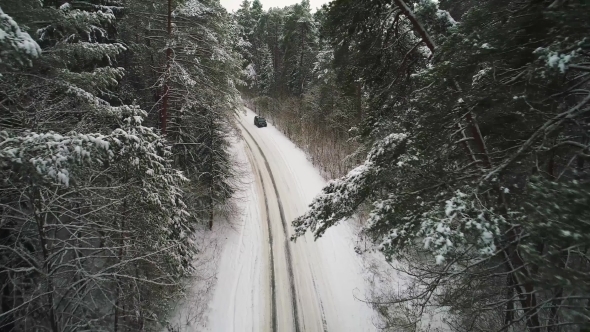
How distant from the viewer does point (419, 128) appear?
4.64 m

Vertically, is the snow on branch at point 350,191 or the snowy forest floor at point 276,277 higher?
the snow on branch at point 350,191

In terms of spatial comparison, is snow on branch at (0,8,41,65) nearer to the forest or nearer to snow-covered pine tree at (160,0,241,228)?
the forest

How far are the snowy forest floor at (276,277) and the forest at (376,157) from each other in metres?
0.99

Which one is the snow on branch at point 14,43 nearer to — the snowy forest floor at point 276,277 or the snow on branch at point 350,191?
the snow on branch at point 350,191

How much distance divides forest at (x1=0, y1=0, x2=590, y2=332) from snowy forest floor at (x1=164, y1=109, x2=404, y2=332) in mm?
995

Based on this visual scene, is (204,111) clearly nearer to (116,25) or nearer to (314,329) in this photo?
(116,25)

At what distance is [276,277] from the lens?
41.1 ft

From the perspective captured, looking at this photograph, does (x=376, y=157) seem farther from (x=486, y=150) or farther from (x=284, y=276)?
(x=284, y=276)

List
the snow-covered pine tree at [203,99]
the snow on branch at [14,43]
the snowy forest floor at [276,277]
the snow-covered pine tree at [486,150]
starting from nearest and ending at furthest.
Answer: the snow-covered pine tree at [486,150] < the snow on branch at [14,43] < the snow-covered pine tree at [203,99] < the snowy forest floor at [276,277]

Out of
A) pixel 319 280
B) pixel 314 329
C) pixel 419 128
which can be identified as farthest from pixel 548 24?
pixel 319 280

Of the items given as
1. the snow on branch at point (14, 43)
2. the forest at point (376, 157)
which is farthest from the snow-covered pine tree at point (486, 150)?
the snow on branch at point (14, 43)

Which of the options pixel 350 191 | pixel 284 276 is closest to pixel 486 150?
pixel 350 191

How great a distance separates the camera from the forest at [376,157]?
316 cm

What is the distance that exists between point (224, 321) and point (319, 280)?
3.97 metres
